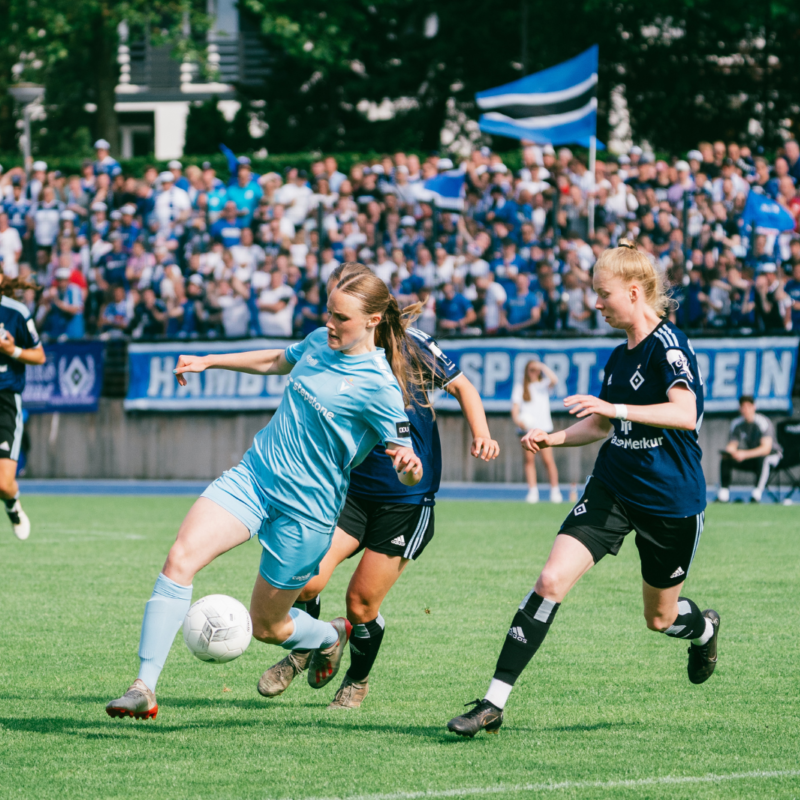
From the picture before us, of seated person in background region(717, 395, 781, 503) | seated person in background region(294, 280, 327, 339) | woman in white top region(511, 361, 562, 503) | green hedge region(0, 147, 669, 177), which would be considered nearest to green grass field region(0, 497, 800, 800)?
seated person in background region(717, 395, 781, 503)

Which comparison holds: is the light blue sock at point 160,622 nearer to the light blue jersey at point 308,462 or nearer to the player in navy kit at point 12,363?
the light blue jersey at point 308,462

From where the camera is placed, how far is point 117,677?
686cm

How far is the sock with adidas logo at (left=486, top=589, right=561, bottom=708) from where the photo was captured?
18.3 feet

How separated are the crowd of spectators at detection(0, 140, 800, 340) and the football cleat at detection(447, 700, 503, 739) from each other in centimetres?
1256

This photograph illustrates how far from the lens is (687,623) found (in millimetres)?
6051

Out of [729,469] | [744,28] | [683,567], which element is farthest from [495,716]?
[744,28]

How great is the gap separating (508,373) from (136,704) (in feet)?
47.6

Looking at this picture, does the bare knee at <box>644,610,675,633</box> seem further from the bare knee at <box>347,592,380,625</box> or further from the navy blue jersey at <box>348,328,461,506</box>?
the bare knee at <box>347,592,380,625</box>

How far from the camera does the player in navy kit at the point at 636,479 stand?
5.63 m

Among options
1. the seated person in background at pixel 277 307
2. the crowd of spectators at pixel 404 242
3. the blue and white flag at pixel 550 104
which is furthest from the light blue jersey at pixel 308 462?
the blue and white flag at pixel 550 104

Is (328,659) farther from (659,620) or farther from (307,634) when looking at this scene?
(659,620)

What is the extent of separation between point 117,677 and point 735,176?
14.0 meters

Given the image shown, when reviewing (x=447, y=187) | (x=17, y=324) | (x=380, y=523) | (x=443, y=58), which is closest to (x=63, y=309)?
(x=447, y=187)

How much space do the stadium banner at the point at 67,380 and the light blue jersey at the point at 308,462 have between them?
16.1 m
